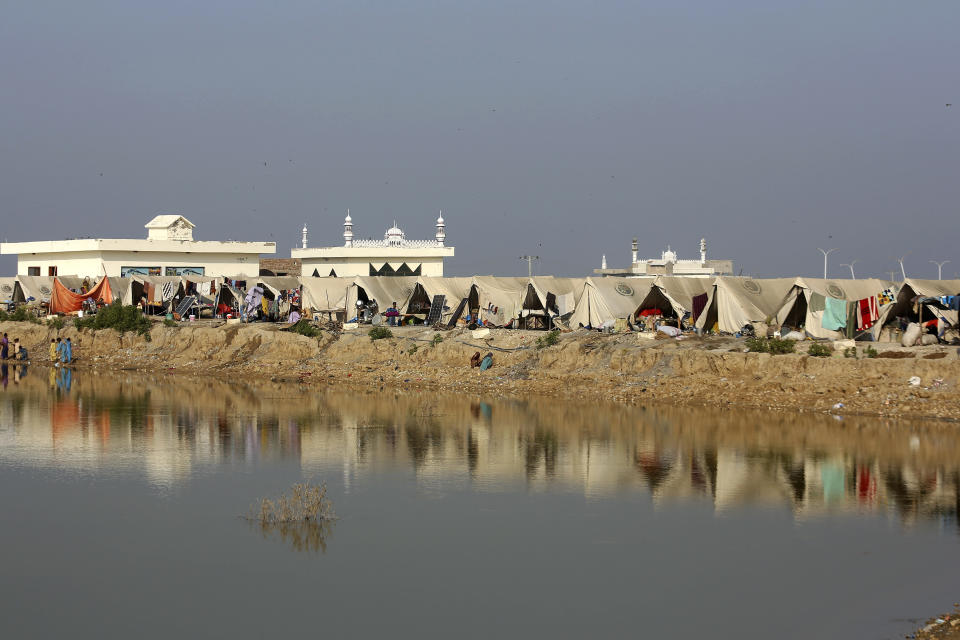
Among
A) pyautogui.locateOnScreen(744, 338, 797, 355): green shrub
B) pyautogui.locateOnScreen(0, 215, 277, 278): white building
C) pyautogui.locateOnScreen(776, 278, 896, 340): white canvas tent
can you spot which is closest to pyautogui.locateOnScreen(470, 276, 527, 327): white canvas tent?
pyautogui.locateOnScreen(776, 278, 896, 340): white canvas tent

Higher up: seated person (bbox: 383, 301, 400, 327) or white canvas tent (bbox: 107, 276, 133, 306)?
white canvas tent (bbox: 107, 276, 133, 306)

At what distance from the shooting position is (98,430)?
68.6 ft

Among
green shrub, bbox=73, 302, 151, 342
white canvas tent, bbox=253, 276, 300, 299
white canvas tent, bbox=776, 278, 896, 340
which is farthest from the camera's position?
white canvas tent, bbox=253, 276, 300, 299

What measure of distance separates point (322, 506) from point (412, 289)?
23939 millimetres

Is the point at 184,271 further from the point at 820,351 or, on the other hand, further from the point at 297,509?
the point at 297,509

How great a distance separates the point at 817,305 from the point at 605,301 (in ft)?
20.0

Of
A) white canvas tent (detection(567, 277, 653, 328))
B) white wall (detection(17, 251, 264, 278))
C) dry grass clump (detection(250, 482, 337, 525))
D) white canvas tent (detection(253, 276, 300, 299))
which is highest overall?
white wall (detection(17, 251, 264, 278))

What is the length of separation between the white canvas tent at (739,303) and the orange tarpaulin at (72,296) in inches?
928

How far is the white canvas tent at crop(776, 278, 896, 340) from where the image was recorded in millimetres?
26391

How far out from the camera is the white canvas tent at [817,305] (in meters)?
26.4

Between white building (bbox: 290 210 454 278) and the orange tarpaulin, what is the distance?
11.2 m

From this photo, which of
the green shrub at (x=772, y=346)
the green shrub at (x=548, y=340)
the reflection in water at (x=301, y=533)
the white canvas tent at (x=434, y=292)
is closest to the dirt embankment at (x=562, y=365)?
the green shrub at (x=548, y=340)

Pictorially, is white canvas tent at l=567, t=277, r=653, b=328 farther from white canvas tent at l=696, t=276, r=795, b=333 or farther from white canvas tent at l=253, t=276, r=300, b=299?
white canvas tent at l=253, t=276, r=300, b=299

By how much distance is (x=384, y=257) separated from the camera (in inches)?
1927
